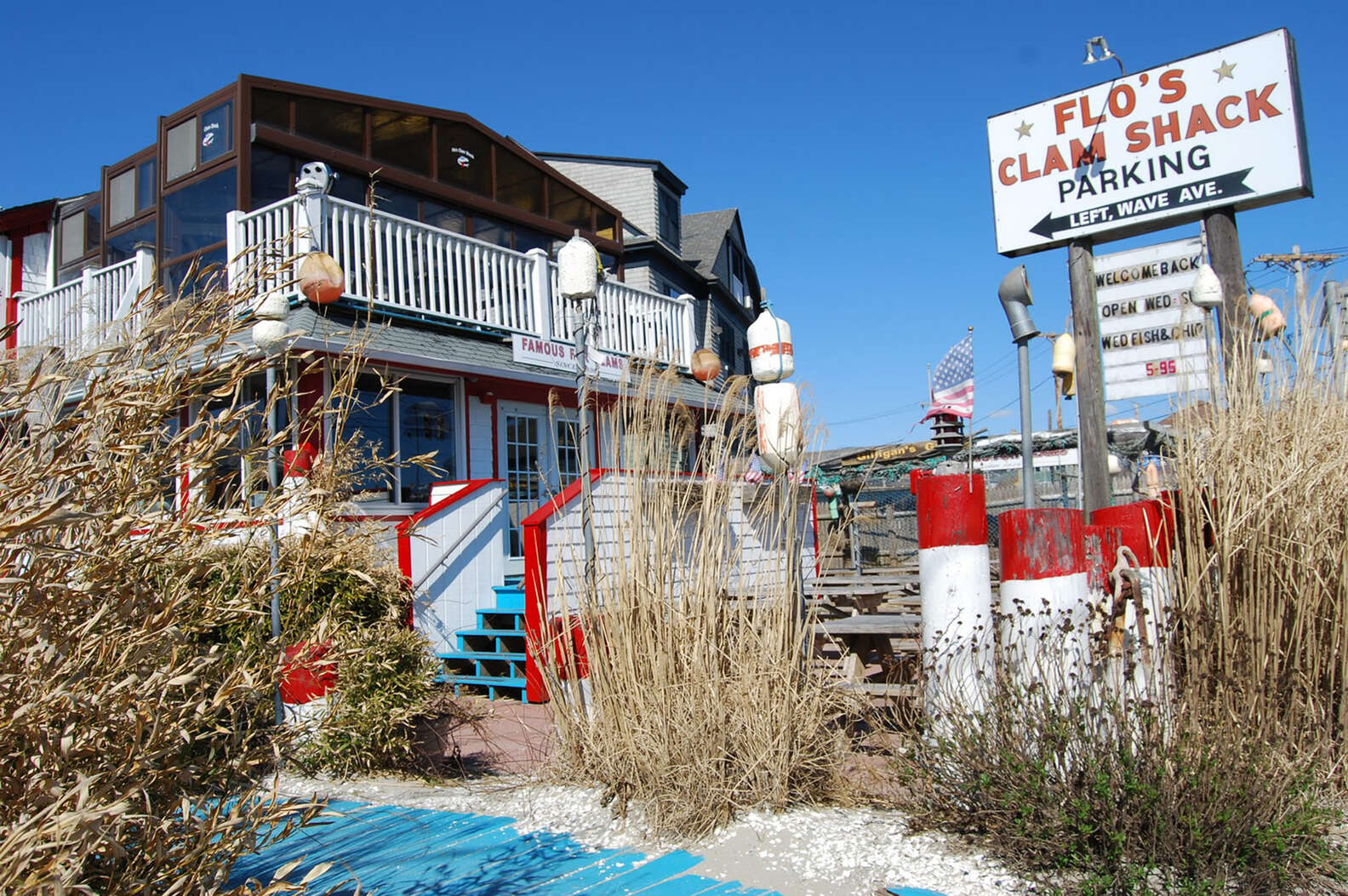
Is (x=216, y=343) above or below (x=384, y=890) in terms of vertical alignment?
above

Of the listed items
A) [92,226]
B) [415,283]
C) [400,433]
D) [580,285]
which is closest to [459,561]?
[400,433]

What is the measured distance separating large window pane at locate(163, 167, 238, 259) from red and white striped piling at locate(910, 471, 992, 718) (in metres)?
9.01

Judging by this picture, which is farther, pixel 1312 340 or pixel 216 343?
pixel 1312 340

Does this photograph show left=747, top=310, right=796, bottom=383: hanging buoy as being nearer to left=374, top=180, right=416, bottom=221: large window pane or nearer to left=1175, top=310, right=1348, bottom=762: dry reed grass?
left=1175, top=310, right=1348, bottom=762: dry reed grass

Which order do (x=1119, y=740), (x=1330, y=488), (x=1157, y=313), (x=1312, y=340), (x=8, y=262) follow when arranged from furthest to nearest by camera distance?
(x=8, y=262)
(x=1157, y=313)
(x=1312, y=340)
(x=1330, y=488)
(x=1119, y=740)

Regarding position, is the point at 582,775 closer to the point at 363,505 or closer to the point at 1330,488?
the point at 1330,488

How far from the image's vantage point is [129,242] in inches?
483

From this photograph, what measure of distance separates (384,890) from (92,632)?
179cm

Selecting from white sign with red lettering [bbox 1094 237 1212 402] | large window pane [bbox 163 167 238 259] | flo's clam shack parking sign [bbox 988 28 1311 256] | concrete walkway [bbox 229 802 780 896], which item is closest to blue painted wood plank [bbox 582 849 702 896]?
concrete walkway [bbox 229 802 780 896]

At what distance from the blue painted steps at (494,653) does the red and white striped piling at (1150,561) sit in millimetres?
4559

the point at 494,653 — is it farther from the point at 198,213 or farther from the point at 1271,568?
the point at 198,213

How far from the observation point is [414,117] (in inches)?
491

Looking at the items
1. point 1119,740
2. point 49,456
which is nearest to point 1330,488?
point 1119,740

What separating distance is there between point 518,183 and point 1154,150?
9.59 meters
